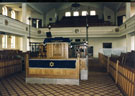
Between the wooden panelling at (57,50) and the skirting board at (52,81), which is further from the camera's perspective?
the wooden panelling at (57,50)

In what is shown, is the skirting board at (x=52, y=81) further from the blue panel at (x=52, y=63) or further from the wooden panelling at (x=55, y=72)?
the blue panel at (x=52, y=63)

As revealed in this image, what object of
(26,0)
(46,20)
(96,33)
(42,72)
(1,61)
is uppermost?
(46,20)

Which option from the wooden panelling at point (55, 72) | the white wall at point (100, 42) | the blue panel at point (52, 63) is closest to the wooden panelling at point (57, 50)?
the blue panel at point (52, 63)

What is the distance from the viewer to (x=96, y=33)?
13.7 metres

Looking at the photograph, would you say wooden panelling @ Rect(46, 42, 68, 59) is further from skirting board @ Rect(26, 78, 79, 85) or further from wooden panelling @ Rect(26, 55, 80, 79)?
skirting board @ Rect(26, 78, 79, 85)

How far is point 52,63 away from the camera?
4.84 meters

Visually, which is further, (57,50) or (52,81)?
(57,50)

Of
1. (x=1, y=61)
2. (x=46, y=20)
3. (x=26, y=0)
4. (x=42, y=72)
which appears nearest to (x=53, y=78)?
(x=42, y=72)

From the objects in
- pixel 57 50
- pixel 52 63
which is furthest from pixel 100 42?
pixel 52 63

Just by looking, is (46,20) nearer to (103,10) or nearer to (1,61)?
(103,10)

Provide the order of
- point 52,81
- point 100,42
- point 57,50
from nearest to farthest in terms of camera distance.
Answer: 1. point 52,81
2. point 57,50
3. point 100,42

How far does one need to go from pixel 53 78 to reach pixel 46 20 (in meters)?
14.8

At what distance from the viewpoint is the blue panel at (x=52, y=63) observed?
15.6 ft

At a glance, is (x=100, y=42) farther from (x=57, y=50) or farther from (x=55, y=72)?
(x=55, y=72)
